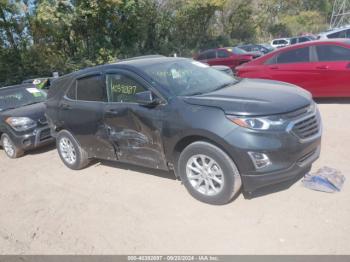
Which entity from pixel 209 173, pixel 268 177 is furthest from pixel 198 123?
pixel 268 177

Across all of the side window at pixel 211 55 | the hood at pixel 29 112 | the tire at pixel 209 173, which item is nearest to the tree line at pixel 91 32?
the side window at pixel 211 55

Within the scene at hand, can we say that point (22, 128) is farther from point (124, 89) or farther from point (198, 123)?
point (198, 123)

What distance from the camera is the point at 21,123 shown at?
773 cm

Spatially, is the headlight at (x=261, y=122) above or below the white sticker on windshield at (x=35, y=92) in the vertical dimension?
above

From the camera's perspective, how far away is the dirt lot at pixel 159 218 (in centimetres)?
368

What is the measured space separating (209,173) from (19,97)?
612 centimetres

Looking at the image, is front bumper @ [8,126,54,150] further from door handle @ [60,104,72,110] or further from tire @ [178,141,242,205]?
tire @ [178,141,242,205]

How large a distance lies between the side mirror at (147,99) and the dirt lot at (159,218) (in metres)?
1.20

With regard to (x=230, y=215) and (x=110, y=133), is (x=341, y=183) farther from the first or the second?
(x=110, y=133)

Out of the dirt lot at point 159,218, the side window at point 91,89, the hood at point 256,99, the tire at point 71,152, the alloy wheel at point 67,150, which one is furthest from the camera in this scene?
the alloy wheel at point 67,150

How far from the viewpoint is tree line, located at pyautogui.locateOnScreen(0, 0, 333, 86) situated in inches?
726

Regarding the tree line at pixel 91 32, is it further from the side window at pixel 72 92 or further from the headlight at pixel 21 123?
the side window at pixel 72 92

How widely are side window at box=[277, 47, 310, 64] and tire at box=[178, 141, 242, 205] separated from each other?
5311 millimetres

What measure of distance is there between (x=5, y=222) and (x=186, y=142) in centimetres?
260
